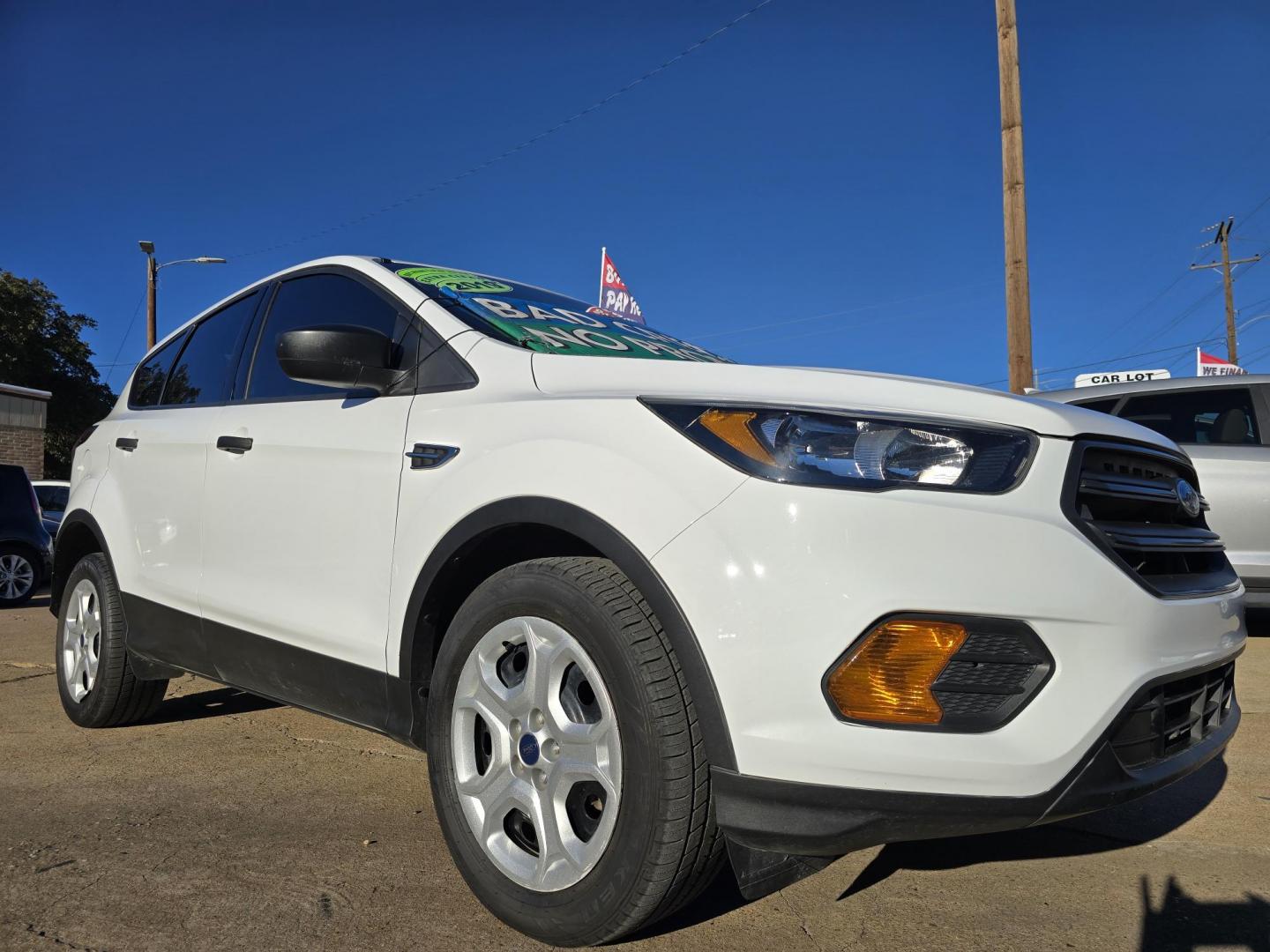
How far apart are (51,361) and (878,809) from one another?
37.7 meters

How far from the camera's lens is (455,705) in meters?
2.25

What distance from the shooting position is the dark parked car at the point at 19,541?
9.55 meters

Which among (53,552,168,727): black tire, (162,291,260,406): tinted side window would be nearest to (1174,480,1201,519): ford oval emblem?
(162,291,260,406): tinted side window

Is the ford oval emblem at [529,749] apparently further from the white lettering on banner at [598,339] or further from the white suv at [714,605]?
the white lettering on banner at [598,339]

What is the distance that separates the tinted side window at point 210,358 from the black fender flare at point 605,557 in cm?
158

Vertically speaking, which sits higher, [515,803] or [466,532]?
[466,532]

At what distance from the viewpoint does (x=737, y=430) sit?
6.20 feet

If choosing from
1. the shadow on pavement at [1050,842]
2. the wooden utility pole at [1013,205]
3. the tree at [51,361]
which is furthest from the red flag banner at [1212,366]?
the tree at [51,361]

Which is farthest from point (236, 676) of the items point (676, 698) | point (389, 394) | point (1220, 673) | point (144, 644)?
point (1220, 673)

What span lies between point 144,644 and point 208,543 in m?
0.68

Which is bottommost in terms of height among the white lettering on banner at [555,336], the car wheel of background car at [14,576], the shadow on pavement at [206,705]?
the car wheel of background car at [14,576]

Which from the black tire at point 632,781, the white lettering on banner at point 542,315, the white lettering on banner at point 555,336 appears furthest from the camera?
the white lettering on banner at point 542,315

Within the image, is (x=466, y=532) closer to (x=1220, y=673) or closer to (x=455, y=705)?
(x=455, y=705)

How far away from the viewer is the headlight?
71.0 inches
